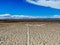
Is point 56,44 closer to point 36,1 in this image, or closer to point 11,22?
point 36,1

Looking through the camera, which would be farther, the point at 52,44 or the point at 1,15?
the point at 1,15

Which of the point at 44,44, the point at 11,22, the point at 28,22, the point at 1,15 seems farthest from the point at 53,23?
the point at 44,44

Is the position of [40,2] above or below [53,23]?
above

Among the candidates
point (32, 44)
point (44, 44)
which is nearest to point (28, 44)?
point (32, 44)

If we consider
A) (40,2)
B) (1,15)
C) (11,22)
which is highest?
(40,2)

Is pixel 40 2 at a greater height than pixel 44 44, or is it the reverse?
pixel 40 2

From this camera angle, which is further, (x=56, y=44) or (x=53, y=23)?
(x=53, y=23)

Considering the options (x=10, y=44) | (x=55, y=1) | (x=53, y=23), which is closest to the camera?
(x=10, y=44)

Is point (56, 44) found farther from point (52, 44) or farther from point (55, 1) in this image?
point (55, 1)

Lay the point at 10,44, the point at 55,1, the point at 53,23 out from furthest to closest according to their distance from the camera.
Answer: the point at 53,23 < the point at 55,1 < the point at 10,44
